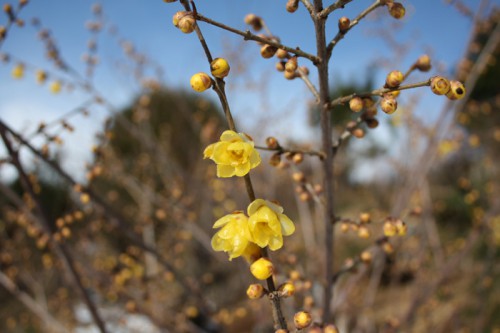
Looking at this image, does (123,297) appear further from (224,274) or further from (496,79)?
(496,79)

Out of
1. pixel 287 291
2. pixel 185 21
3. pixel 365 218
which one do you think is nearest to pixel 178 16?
pixel 185 21

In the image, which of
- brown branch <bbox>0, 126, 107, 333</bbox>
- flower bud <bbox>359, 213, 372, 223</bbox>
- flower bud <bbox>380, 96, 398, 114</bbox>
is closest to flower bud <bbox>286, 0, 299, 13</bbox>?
flower bud <bbox>380, 96, 398, 114</bbox>

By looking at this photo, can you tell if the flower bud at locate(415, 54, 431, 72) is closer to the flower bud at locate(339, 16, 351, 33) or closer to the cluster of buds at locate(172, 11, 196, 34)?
the flower bud at locate(339, 16, 351, 33)

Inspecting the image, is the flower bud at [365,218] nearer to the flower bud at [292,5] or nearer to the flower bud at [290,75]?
the flower bud at [290,75]

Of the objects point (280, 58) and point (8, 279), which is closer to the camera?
point (280, 58)

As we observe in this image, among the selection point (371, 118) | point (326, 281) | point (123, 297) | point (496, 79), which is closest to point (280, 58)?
point (371, 118)

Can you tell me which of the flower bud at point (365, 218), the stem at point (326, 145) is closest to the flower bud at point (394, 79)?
the stem at point (326, 145)

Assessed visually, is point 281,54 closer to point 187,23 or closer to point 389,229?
point 187,23
